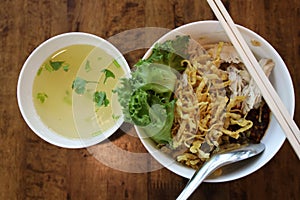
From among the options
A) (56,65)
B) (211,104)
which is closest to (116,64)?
(56,65)

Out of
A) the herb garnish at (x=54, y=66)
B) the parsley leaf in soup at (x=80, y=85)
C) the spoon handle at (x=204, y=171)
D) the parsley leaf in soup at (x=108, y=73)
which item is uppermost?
the herb garnish at (x=54, y=66)

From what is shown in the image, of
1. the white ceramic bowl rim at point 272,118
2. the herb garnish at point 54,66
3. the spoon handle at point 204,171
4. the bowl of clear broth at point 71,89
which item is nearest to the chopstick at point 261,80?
the white ceramic bowl rim at point 272,118

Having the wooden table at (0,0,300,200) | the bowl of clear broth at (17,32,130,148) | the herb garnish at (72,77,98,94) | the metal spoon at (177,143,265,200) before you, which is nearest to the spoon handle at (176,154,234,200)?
the metal spoon at (177,143,265,200)

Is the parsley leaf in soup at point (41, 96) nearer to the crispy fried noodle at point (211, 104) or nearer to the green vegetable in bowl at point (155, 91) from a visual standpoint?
the green vegetable in bowl at point (155, 91)

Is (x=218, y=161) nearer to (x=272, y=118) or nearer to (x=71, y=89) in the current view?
(x=272, y=118)

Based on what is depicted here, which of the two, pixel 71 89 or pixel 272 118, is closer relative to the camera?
pixel 272 118

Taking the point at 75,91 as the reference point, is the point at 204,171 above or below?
below
